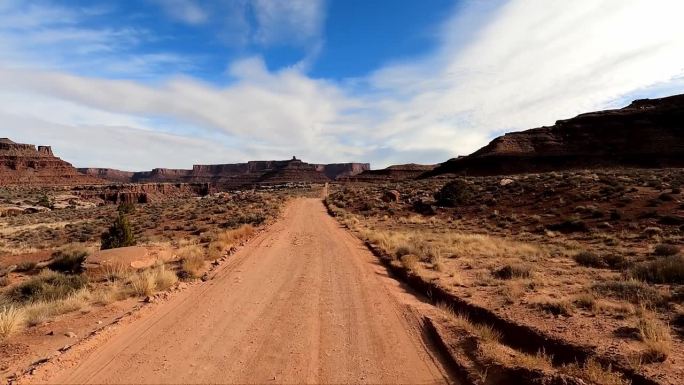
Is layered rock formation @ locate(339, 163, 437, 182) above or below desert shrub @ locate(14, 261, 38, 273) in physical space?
above

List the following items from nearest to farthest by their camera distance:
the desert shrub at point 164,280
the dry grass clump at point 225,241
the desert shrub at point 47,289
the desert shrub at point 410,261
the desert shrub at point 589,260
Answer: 1. the desert shrub at point 164,280
2. the desert shrub at point 47,289
3. the desert shrub at point 410,261
4. the desert shrub at point 589,260
5. the dry grass clump at point 225,241

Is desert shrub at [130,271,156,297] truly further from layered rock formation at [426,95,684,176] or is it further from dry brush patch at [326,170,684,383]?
layered rock formation at [426,95,684,176]

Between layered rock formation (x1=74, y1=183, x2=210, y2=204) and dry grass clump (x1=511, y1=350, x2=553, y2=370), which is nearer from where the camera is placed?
dry grass clump (x1=511, y1=350, x2=553, y2=370)

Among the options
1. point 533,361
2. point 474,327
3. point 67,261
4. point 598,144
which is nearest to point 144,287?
point 474,327

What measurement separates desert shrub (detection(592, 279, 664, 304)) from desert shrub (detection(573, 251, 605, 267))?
141 inches

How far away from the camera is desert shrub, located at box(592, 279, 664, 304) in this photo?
7973 mm

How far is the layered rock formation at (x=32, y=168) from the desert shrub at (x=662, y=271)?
134963 mm

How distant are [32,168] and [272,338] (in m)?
143

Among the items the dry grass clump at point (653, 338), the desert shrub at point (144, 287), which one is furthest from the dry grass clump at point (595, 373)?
the desert shrub at point (144, 287)

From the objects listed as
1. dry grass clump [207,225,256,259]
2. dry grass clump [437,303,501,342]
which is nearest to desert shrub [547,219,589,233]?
dry grass clump [437,303,501,342]

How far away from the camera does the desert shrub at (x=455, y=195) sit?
107 feet

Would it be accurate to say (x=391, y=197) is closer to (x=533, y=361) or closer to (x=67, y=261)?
(x=67, y=261)

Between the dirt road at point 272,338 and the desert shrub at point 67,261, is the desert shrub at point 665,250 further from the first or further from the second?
the desert shrub at point 67,261

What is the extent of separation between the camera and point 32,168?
379 ft
